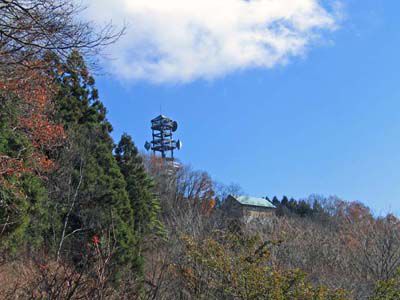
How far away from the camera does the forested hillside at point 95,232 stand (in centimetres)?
662

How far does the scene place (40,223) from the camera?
19.4 m

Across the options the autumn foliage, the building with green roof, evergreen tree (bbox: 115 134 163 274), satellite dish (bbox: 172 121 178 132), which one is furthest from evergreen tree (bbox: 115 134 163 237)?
satellite dish (bbox: 172 121 178 132)

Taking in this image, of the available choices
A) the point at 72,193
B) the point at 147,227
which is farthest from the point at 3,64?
the point at 147,227

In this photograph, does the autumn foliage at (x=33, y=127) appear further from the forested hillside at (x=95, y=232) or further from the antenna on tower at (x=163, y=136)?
the antenna on tower at (x=163, y=136)

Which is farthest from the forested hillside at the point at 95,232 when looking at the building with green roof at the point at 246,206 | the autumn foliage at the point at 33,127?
the building with green roof at the point at 246,206

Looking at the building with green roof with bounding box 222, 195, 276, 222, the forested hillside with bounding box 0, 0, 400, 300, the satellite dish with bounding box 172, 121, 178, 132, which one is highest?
the satellite dish with bounding box 172, 121, 178, 132

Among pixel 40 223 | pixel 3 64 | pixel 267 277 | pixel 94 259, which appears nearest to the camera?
pixel 94 259

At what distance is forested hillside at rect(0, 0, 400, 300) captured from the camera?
21.7 ft

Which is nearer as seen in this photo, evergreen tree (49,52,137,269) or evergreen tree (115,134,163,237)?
evergreen tree (49,52,137,269)

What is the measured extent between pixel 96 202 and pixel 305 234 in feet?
33.0

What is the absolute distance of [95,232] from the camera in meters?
20.5

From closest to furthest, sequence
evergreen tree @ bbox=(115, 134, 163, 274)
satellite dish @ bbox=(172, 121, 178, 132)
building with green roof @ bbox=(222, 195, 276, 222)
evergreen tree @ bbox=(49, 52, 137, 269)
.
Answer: evergreen tree @ bbox=(49, 52, 137, 269), evergreen tree @ bbox=(115, 134, 163, 274), building with green roof @ bbox=(222, 195, 276, 222), satellite dish @ bbox=(172, 121, 178, 132)

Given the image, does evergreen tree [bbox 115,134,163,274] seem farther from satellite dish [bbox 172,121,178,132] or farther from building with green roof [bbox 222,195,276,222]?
satellite dish [bbox 172,121,178,132]

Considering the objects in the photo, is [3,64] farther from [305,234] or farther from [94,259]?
[305,234]
